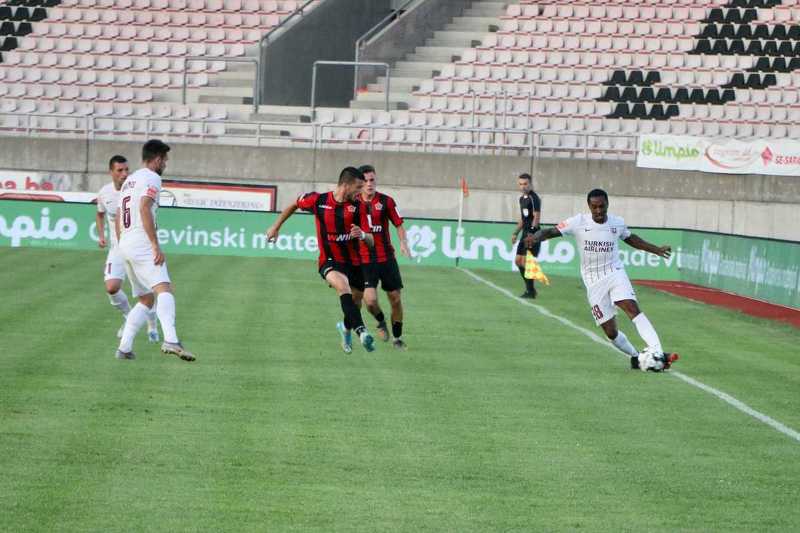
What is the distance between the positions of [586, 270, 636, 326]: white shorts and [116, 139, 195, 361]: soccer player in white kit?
4.27 metres

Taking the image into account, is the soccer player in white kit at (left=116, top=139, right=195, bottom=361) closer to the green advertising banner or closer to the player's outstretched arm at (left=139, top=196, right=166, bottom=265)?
the player's outstretched arm at (left=139, top=196, right=166, bottom=265)

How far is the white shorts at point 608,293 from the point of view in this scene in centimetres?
1429

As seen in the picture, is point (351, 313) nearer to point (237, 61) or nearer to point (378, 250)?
point (378, 250)

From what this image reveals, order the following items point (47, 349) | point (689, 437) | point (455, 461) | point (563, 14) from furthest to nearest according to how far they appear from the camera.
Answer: point (563, 14) → point (47, 349) → point (689, 437) → point (455, 461)

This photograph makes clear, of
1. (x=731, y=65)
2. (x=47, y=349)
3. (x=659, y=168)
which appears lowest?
(x=47, y=349)

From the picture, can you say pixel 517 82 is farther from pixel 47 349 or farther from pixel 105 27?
pixel 47 349

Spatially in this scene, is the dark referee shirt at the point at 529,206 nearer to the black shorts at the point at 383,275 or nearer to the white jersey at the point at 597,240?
the black shorts at the point at 383,275

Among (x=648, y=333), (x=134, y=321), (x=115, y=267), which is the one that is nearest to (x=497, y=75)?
(x=115, y=267)

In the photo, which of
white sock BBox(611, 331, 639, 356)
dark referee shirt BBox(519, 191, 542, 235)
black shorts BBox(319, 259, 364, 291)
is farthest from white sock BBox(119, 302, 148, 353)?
dark referee shirt BBox(519, 191, 542, 235)

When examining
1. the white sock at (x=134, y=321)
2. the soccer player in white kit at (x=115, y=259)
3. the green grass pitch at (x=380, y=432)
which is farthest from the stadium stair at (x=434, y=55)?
the white sock at (x=134, y=321)

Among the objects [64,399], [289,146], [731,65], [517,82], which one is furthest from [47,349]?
[731,65]

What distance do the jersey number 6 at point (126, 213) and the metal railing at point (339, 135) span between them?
80.5 feet

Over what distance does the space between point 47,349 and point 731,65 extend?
30891mm

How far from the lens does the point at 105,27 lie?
43781 mm
